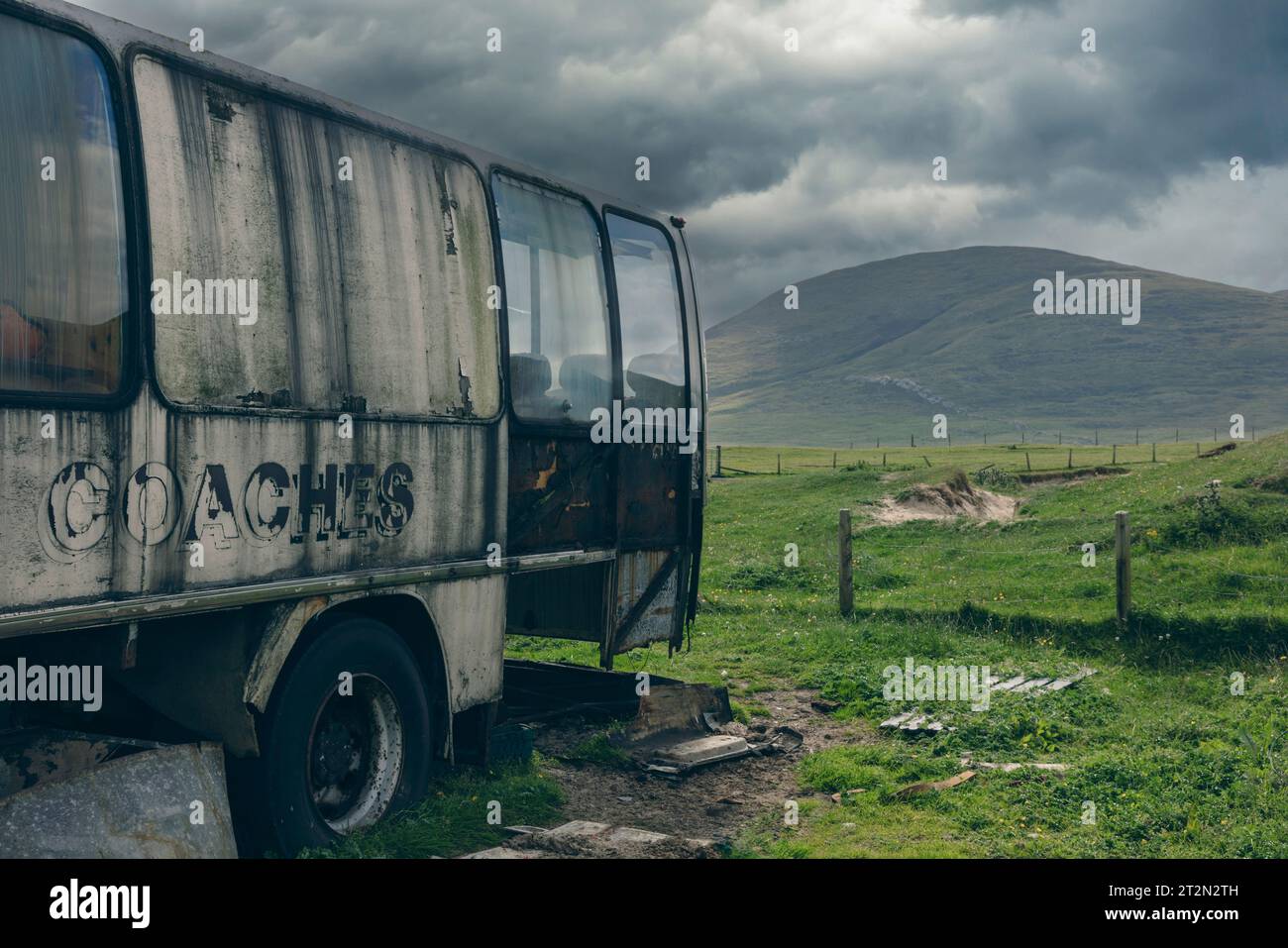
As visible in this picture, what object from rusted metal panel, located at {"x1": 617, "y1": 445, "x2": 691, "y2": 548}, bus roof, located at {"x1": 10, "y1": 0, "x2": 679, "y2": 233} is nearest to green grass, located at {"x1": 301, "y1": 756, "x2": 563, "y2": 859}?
rusted metal panel, located at {"x1": 617, "y1": 445, "x2": 691, "y2": 548}

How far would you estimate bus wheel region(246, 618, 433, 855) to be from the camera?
5875mm

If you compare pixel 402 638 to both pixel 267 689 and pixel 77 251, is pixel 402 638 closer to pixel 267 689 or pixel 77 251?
pixel 267 689

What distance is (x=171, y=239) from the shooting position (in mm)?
5242

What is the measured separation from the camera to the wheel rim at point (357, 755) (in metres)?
6.38

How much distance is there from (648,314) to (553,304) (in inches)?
51.1

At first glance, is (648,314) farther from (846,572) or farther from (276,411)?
(846,572)

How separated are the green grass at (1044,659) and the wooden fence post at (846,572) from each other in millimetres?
173

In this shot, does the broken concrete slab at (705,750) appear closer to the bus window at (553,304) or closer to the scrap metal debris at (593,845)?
the scrap metal debris at (593,845)

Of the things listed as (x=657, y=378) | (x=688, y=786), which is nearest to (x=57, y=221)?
(x=657, y=378)

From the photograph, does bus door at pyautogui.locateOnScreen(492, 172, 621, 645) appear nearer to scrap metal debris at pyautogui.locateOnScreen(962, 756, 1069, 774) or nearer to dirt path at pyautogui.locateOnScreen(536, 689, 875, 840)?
dirt path at pyautogui.locateOnScreen(536, 689, 875, 840)

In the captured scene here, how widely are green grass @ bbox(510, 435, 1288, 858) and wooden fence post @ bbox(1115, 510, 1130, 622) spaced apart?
170 millimetres
